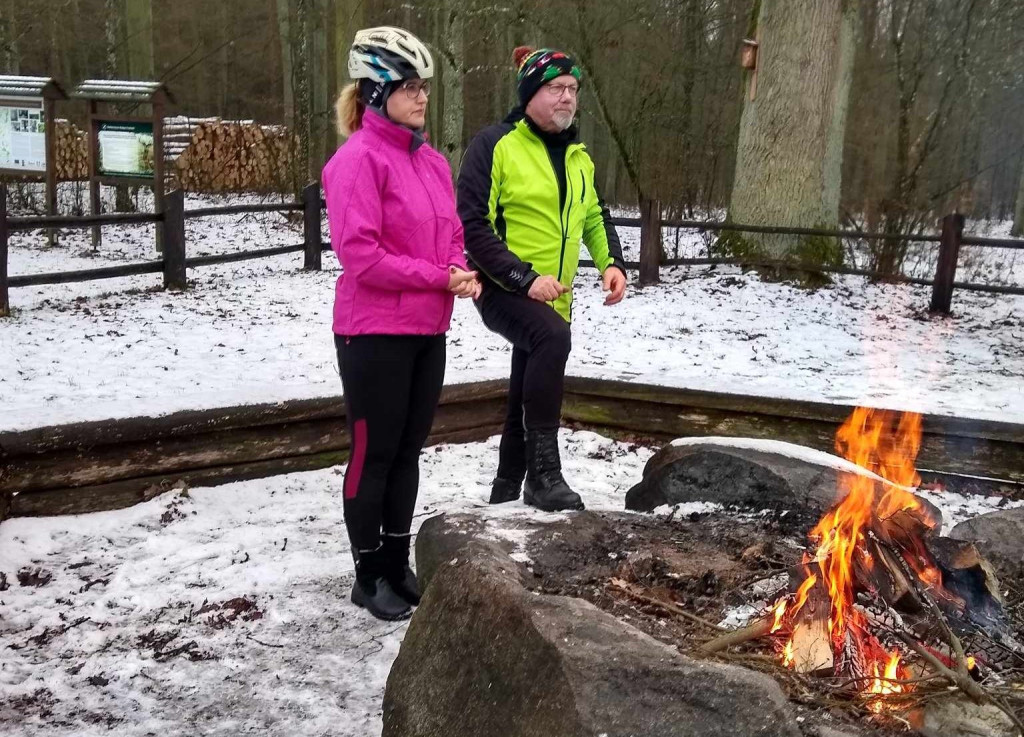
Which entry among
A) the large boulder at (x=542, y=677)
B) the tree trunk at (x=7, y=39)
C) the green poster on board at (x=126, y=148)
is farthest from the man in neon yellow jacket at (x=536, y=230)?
the tree trunk at (x=7, y=39)

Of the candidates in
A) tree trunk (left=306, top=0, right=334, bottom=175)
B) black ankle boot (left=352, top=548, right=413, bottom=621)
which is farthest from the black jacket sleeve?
tree trunk (left=306, top=0, right=334, bottom=175)

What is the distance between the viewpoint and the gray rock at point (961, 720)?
2316 mm

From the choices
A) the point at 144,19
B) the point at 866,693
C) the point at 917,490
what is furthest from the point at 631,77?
the point at 866,693

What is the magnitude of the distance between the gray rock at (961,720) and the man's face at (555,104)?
2513 mm

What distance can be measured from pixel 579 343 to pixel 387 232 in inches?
209

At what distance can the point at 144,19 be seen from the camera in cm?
1488

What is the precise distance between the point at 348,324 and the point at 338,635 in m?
1.09

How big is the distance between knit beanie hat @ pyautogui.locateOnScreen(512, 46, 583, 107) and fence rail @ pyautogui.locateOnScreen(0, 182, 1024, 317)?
6.29 metres

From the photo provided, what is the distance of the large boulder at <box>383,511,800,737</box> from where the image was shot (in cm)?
213

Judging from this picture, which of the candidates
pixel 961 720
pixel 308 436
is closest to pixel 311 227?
pixel 308 436

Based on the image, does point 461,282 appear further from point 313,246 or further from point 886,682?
point 313,246

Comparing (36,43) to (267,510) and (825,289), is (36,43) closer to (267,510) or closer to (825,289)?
(825,289)

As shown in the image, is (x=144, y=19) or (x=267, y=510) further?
(x=144, y=19)

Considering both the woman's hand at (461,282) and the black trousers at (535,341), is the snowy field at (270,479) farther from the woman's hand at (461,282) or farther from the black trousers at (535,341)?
the woman's hand at (461,282)
